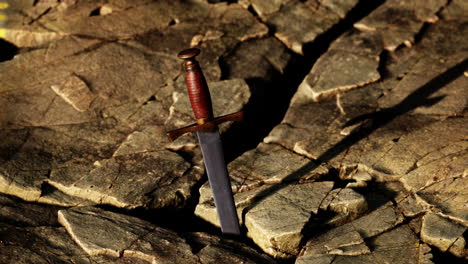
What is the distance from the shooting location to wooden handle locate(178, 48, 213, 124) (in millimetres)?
2762

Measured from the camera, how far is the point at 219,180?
3.13 meters

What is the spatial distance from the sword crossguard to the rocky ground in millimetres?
673

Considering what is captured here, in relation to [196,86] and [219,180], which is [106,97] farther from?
[196,86]

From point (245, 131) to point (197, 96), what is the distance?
147cm

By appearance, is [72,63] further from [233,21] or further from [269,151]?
[269,151]

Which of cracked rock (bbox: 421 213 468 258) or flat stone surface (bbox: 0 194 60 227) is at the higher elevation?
cracked rock (bbox: 421 213 468 258)

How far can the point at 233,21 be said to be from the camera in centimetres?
511

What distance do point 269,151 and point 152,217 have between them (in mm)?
939

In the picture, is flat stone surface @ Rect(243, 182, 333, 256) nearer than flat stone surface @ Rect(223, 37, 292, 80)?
Yes

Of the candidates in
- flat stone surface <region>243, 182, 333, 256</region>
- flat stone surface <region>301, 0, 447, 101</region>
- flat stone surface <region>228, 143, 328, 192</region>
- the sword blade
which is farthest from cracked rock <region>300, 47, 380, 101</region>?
the sword blade

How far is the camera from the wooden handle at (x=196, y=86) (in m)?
2.76

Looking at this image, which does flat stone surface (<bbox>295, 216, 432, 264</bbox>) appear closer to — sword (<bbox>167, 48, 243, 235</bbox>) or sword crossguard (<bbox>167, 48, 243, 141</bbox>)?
sword (<bbox>167, 48, 243, 235</bbox>)

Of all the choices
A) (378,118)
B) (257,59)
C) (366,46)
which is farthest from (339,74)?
(257,59)

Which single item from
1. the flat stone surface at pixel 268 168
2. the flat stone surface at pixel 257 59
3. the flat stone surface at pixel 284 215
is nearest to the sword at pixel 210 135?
the flat stone surface at pixel 284 215
